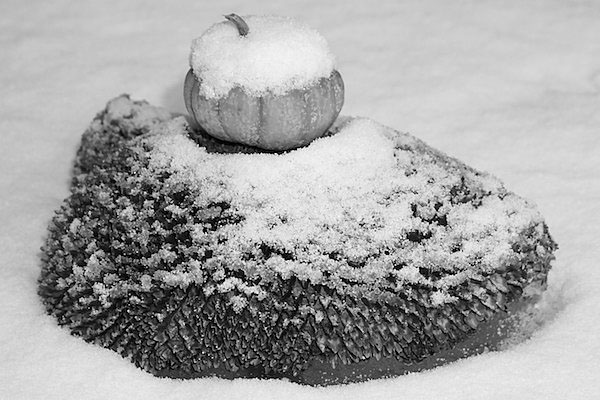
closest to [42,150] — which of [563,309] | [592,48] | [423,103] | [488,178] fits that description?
[423,103]

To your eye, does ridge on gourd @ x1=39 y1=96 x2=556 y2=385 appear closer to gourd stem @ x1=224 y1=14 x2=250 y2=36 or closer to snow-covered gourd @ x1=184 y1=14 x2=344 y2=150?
snow-covered gourd @ x1=184 y1=14 x2=344 y2=150

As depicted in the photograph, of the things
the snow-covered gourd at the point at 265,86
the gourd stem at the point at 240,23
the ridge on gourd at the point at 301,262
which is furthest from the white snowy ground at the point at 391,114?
the gourd stem at the point at 240,23

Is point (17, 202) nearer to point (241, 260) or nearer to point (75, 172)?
point (75, 172)

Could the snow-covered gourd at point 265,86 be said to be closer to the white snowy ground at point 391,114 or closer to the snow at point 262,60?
the snow at point 262,60

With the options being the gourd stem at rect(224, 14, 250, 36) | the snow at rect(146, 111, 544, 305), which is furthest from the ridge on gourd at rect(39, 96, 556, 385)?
the gourd stem at rect(224, 14, 250, 36)

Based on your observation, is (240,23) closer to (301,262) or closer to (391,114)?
(301,262)

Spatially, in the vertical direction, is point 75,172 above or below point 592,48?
below

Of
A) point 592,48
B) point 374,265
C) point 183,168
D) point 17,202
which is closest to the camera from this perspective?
point 374,265
